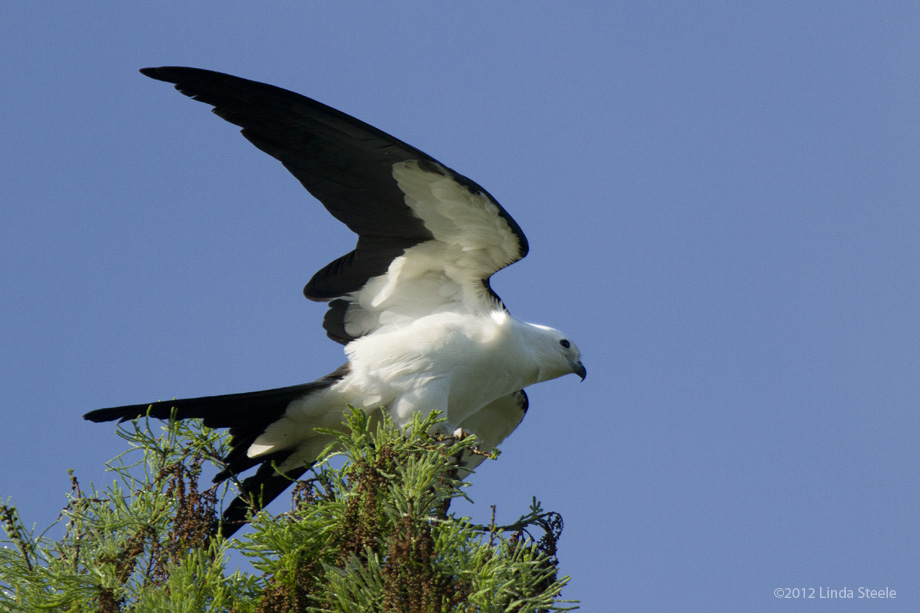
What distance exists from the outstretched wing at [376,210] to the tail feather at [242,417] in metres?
0.52

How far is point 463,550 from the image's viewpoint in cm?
295

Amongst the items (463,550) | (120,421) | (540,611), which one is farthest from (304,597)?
(120,421)

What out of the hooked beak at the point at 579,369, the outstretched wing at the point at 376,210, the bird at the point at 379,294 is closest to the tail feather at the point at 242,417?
the bird at the point at 379,294

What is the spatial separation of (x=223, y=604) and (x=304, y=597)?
28 cm

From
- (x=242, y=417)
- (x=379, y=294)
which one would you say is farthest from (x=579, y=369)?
(x=242, y=417)

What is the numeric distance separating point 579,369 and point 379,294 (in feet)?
4.40

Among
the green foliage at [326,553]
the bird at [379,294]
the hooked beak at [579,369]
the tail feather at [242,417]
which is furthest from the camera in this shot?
the hooked beak at [579,369]

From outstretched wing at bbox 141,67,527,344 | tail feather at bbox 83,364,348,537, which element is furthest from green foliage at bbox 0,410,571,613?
outstretched wing at bbox 141,67,527,344

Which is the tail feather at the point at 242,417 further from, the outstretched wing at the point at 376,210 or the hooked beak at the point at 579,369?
the hooked beak at the point at 579,369

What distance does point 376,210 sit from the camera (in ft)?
15.9

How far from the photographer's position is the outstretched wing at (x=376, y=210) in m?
4.43

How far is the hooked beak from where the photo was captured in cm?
556

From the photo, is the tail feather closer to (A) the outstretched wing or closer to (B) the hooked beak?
(A) the outstretched wing

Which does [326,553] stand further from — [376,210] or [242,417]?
[376,210]
